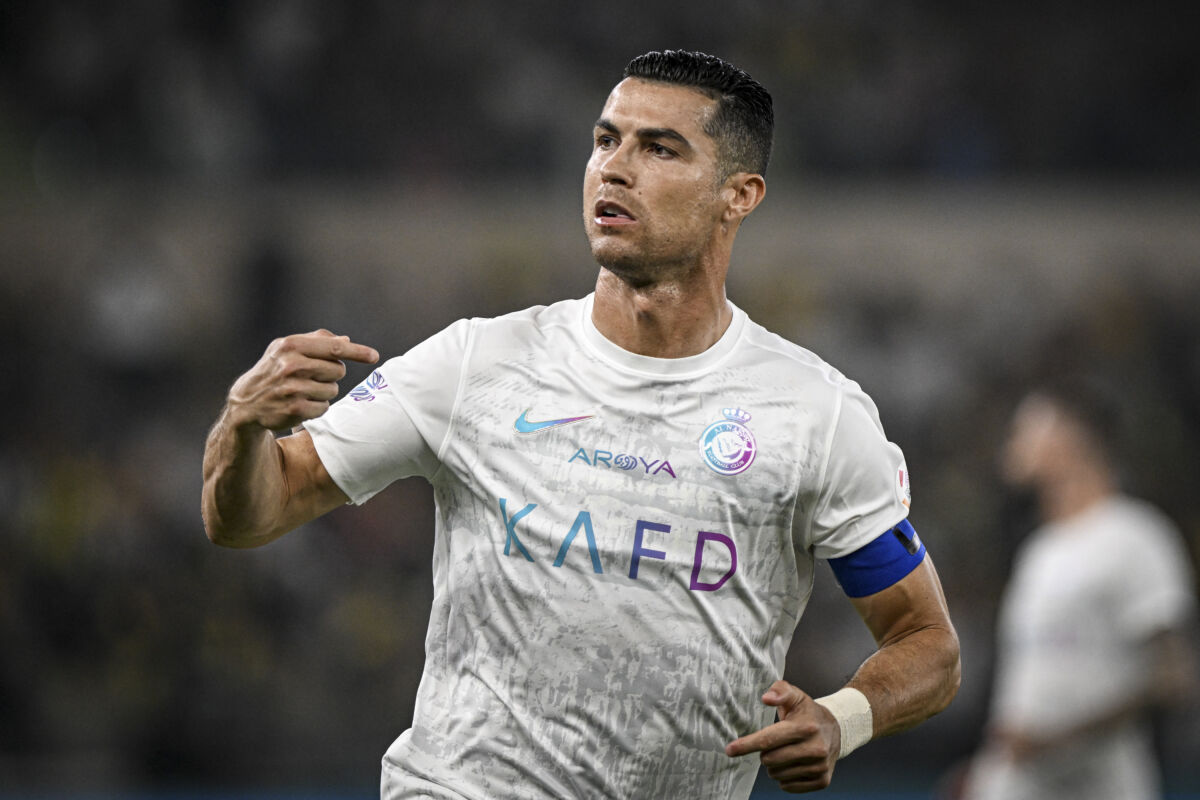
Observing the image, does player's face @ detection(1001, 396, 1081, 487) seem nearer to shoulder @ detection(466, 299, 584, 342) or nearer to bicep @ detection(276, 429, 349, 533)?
shoulder @ detection(466, 299, 584, 342)

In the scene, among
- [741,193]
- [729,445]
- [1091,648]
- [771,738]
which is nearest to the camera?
[771,738]

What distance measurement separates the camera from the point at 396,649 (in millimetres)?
9234

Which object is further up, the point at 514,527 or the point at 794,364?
the point at 794,364

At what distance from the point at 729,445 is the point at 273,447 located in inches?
37.6

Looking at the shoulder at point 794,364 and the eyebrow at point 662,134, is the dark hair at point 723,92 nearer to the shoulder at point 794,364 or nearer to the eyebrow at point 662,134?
the eyebrow at point 662,134

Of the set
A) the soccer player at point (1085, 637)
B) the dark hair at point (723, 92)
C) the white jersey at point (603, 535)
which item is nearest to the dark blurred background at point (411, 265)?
the soccer player at point (1085, 637)

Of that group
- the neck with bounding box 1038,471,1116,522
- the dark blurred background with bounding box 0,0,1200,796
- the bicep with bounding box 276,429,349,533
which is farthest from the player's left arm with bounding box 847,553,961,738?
the dark blurred background with bounding box 0,0,1200,796

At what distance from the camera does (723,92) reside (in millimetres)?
3287

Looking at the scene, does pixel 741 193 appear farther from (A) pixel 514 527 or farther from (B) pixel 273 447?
(B) pixel 273 447

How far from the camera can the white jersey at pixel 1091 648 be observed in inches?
228

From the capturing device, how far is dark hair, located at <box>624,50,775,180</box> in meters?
3.27

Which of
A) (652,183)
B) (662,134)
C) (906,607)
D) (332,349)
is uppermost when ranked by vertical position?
(662,134)

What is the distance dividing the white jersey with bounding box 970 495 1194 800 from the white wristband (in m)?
3.19

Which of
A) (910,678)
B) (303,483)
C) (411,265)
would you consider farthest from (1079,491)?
(411,265)
